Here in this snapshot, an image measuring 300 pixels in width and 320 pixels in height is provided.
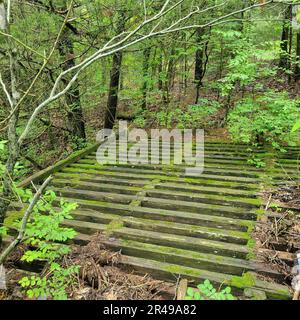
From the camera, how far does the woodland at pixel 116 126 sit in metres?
2.66

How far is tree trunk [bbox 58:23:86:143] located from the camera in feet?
25.6

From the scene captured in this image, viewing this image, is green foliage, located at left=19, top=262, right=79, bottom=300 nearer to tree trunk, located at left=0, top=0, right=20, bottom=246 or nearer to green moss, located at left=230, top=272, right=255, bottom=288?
tree trunk, located at left=0, top=0, right=20, bottom=246

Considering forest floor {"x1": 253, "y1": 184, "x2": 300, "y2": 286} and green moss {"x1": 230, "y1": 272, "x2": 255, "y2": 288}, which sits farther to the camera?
forest floor {"x1": 253, "y1": 184, "x2": 300, "y2": 286}

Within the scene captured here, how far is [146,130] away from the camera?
983 cm

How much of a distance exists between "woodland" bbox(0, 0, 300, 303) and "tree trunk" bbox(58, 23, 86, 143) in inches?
1.6

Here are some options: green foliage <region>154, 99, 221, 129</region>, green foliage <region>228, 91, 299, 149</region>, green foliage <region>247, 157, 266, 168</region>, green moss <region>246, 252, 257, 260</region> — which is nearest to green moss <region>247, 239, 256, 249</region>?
green moss <region>246, 252, 257, 260</region>

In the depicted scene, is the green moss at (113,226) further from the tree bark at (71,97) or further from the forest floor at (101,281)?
the tree bark at (71,97)

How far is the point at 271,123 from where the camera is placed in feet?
20.2

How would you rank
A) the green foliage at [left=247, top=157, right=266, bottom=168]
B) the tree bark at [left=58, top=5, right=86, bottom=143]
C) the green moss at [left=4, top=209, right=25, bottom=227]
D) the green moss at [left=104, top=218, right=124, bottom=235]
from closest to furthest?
the green moss at [left=104, top=218, right=124, bottom=235], the green moss at [left=4, top=209, right=25, bottom=227], the green foliage at [left=247, top=157, right=266, bottom=168], the tree bark at [left=58, top=5, right=86, bottom=143]

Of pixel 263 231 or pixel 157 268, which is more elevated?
pixel 263 231

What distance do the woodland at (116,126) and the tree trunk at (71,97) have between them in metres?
0.04
